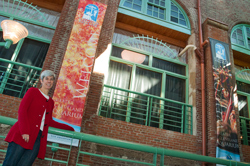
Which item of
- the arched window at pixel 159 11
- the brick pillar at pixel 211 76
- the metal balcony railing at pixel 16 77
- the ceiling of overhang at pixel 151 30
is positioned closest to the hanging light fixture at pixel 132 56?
the ceiling of overhang at pixel 151 30

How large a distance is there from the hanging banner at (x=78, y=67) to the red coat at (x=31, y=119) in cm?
299

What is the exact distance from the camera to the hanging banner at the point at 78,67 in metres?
5.33

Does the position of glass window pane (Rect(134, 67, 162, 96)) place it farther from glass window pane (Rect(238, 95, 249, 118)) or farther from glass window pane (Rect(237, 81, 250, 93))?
glass window pane (Rect(237, 81, 250, 93))

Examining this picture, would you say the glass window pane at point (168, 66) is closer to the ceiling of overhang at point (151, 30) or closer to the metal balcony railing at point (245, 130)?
the ceiling of overhang at point (151, 30)

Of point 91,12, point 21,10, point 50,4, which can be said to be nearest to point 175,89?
point 91,12

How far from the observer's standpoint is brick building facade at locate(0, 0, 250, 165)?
590 cm

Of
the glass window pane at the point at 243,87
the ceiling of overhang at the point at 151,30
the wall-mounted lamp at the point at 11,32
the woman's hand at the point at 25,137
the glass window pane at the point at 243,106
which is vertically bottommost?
the woman's hand at the point at 25,137

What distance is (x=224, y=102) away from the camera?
722cm

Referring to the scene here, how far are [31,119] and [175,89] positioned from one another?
665 cm

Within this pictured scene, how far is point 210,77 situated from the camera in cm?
763

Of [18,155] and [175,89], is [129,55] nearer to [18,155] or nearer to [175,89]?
[175,89]

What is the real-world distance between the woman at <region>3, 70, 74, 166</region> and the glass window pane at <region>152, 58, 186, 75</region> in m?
6.27

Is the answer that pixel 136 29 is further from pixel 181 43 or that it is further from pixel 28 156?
pixel 28 156

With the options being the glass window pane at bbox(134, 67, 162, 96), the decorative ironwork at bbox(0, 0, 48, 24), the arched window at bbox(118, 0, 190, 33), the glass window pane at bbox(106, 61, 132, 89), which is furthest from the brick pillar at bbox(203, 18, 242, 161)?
the decorative ironwork at bbox(0, 0, 48, 24)
